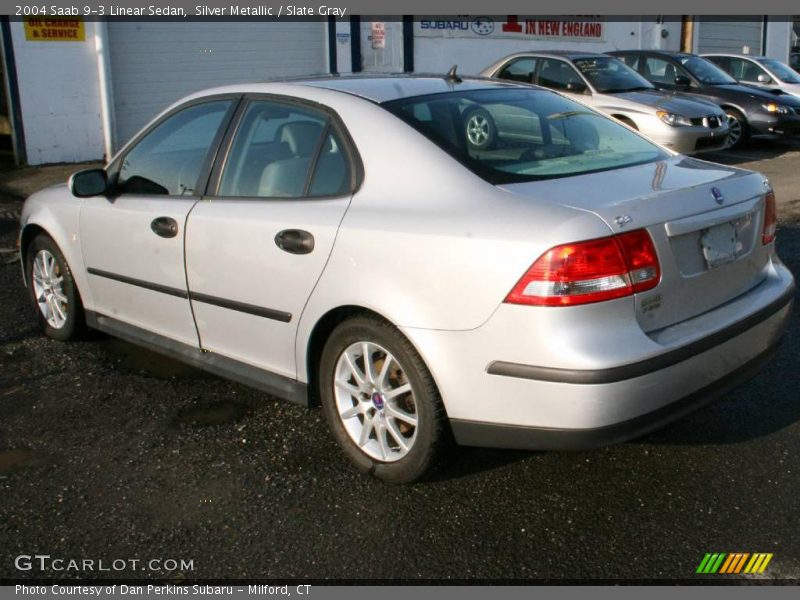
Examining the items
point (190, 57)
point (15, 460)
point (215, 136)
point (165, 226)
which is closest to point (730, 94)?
point (190, 57)

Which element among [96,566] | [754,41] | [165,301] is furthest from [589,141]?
[754,41]

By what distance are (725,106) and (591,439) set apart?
41.6ft

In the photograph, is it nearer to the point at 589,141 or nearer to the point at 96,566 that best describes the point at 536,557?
the point at 96,566

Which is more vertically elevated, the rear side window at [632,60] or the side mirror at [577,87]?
the rear side window at [632,60]

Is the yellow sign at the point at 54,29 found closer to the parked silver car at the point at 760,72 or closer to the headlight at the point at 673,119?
the headlight at the point at 673,119

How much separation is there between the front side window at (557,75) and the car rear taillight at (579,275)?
9.79 m

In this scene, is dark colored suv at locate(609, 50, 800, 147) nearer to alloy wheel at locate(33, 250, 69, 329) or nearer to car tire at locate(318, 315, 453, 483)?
alloy wheel at locate(33, 250, 69, 329)

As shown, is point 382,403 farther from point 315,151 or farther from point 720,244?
point 720,244

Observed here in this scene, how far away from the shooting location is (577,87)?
483 inches

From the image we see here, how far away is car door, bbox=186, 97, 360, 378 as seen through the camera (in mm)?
3738

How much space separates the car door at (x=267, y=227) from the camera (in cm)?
374

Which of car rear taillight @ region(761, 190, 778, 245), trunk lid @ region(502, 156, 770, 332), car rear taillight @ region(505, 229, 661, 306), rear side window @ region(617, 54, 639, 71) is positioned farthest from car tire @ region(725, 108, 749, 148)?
car rear taillight @ region(505, 229, 661, 306)

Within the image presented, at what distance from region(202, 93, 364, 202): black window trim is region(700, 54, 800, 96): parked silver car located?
45.5ft

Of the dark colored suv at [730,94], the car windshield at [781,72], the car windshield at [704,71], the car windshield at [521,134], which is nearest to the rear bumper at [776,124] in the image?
the dark colored suv at [730,94]
